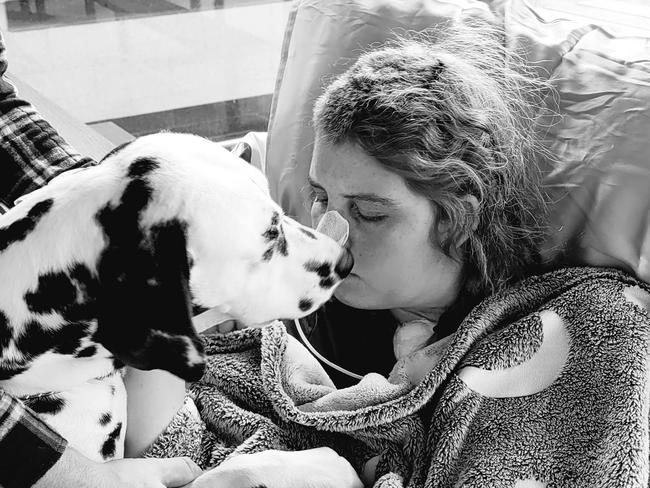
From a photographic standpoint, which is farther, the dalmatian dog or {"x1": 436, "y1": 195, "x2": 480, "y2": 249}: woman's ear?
{"x1": 436, "y1": 195, "x2": 480, "y2": 249}: woman's ear

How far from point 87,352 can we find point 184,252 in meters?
0.21

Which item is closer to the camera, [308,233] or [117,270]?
[117,270]

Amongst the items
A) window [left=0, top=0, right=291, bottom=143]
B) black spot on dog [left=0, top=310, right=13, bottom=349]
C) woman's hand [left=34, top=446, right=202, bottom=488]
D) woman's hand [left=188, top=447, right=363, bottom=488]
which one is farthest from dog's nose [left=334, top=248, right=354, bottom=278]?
window [left=0, top=0, right=291, bottom=143]

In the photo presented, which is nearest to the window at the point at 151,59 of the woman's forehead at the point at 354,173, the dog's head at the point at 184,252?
the woman's forehead at the point at 354,173

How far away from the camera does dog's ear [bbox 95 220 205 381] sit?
3.29 feet

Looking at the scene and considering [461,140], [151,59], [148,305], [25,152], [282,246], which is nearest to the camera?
[148,305]

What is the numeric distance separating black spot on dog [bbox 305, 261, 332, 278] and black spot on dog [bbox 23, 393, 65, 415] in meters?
0.42

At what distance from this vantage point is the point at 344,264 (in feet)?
4.24

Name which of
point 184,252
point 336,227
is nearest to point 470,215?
point 336,227

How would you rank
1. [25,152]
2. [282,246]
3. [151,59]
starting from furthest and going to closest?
1. [151,59]
2. [25,152]
3. [282,246]

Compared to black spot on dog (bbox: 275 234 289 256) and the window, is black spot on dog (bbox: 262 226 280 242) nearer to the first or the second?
black spot on dog (bbox: 275 234 289 256)

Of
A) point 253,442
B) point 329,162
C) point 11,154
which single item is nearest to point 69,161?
point 11,154

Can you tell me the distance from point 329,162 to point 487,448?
539 mm

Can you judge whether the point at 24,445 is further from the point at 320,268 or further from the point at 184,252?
the point at 320,268
